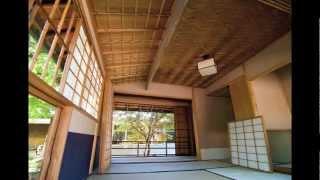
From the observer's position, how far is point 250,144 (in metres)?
5.71

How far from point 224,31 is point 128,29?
6.57 ft

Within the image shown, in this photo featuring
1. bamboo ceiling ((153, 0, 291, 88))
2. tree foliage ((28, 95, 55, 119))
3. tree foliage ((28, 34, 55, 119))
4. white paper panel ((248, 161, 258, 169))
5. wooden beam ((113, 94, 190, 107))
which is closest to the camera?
tree foliage ((28, 34, 55, 119))

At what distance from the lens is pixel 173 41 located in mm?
4707

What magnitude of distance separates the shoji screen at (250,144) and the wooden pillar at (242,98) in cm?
21

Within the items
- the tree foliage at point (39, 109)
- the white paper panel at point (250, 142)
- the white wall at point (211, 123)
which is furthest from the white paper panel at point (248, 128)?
the tree foliage at point (39, 109)

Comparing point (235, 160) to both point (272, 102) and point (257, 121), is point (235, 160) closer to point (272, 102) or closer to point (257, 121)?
point (257, 121)

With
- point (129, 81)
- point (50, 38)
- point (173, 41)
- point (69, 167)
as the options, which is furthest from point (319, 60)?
point (129, 81)

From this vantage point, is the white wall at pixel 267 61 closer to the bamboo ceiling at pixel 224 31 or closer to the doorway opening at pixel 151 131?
the bamboo ceiling at pixel 224 31

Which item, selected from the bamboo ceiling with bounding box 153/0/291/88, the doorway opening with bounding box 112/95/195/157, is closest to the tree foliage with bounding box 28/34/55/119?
the bamboo ceiling with bounding box 153/0/291/88

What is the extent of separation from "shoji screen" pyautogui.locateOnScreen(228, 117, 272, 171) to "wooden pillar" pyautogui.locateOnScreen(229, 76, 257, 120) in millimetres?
209

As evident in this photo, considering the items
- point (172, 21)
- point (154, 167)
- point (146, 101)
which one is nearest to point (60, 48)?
point (172, 21)

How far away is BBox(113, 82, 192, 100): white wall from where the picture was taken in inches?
308

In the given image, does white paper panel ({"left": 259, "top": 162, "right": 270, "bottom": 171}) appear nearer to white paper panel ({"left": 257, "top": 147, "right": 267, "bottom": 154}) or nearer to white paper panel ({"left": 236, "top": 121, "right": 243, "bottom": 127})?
white paper panel ({"left": 257, "top": 147, "right": 267, "bottom": 154})
